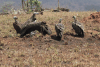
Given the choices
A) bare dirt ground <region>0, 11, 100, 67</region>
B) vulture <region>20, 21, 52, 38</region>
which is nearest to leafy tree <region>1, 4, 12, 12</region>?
vulture <region>20, 21, 52, 38</region>

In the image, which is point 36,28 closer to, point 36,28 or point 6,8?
point 36,28

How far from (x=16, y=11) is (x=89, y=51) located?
1980cm

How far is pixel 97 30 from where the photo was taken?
1256 centimetres

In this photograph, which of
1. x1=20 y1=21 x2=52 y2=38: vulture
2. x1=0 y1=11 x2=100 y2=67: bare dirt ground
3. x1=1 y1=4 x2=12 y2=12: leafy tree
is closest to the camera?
x1=0 y1=11 x2=100 y2=67: bare dirt ground

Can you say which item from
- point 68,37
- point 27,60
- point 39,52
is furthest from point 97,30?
point 27,60

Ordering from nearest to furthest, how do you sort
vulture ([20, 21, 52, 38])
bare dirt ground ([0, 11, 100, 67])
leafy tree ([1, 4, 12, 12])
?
bare dirt ground ([0, 11, 100, 67]) < vulture ([20, 21, 52, 38]) < leafy tree ([1, 4, 12, 12])

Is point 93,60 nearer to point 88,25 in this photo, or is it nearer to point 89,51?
point 89,51

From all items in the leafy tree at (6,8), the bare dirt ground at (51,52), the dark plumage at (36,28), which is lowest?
the bare dirt ground at (51,52)

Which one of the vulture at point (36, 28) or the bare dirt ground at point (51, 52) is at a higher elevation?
the vulture at point (36, 28)

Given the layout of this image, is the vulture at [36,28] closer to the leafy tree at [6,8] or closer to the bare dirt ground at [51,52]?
the bare dirt ground at [51,52]

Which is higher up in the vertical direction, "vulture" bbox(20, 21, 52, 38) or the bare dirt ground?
"vulture" bbox(20, 21, 52, 38)

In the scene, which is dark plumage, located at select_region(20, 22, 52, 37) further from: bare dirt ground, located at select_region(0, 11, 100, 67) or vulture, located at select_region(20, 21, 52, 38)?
bare dirt ground, located at select_region(0, 11, 100, 67)

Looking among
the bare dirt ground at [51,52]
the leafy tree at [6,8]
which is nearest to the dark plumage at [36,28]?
the bare dirt ground at [51,52]

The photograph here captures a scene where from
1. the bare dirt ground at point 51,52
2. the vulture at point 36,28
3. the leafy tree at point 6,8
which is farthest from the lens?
the leafy tree at point 6,8
